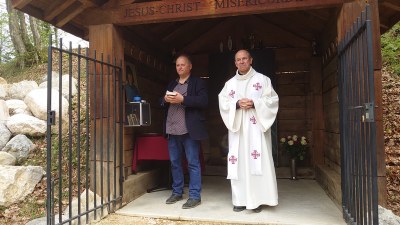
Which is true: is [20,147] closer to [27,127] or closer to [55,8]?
[27,127]

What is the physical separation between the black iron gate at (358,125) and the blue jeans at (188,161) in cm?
165

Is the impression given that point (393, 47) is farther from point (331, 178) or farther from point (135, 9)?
point (135, 9)

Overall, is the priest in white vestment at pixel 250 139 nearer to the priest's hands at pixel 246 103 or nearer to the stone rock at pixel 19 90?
the priest's hands at pixel 246 103

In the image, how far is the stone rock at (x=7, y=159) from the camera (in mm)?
5539

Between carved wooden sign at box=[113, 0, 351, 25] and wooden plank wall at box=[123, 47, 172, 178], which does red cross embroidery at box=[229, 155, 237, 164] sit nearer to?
wooden plank wall at box=[123, 47, 172, 178]

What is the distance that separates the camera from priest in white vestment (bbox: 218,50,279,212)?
3.72 metres

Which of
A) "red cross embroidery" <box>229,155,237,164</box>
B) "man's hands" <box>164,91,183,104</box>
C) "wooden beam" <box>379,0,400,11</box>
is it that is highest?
"wooden beam" <box>379,0,400,11</box>

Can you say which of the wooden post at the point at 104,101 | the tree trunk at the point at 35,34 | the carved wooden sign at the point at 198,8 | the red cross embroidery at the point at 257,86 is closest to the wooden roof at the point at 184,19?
the carved wooden sign at the point at 198,8

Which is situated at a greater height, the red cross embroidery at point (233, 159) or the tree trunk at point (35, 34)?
the tree trunk at point (35, 34)

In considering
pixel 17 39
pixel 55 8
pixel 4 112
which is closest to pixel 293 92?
pixel 55 8

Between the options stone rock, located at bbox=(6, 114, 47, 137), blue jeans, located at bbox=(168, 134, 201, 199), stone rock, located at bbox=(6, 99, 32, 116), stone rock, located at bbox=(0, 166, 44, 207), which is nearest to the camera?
blue jeans, located at bbox=(168, 134, 201, 199)

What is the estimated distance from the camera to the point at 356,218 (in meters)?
2.92

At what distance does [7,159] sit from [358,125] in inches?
215

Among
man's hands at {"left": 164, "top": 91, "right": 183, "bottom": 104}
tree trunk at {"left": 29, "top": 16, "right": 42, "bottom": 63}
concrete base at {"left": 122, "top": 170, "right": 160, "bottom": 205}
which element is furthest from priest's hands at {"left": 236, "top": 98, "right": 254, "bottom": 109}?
tree trunk at {"left": 29, "top": 16, "right": 42, "bottom": 63}
